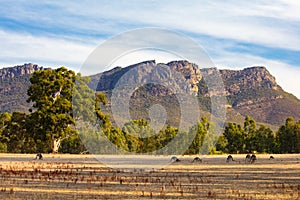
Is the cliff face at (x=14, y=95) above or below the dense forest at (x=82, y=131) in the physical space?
above

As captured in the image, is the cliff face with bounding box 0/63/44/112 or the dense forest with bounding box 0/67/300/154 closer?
the dense forest with bounding box 0/67/300/154

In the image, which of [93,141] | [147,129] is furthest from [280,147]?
[93,141]

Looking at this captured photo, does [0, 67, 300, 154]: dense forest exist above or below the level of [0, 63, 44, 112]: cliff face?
below

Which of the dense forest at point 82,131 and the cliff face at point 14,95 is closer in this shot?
the dense forest at point 82,131

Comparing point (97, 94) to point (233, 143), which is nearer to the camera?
point (97, 94)

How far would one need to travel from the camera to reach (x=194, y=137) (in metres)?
76.6

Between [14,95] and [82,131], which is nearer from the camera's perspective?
[82,131]

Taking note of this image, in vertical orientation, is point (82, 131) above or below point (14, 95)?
below

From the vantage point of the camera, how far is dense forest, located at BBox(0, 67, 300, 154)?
186 feet

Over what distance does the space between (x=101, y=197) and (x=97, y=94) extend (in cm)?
4928

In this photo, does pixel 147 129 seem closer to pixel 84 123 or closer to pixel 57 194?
pixel 84 123

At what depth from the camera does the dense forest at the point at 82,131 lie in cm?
5669

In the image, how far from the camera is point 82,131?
59219mm

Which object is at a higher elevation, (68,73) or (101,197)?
(68,73)
